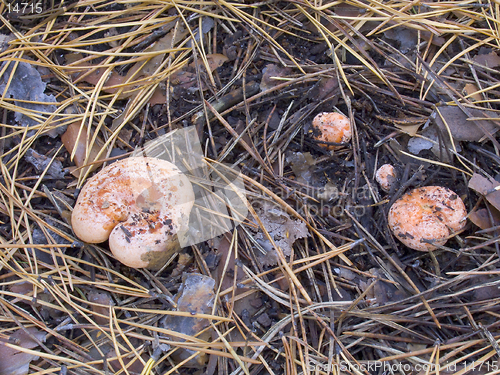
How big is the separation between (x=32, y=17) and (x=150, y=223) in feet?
5.95

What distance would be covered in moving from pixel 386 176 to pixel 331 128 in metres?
0.50

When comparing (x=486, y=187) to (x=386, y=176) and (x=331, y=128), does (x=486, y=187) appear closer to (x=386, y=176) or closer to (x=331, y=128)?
(x=386, y=176)

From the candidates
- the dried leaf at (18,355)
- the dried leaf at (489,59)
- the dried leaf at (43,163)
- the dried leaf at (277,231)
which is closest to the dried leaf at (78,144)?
the dried leaf at (43,163)

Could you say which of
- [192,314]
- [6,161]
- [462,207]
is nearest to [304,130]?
[462,207]

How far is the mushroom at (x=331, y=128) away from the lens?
91.0 inches

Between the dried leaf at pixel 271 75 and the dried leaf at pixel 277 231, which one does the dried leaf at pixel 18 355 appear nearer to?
the dried leaf at pixel 277 231

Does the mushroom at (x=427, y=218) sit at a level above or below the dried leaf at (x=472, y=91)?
below

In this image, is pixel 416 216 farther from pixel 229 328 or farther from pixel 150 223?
pixel 150 223

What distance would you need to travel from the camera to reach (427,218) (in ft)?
6.77

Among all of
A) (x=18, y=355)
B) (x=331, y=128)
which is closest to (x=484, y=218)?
(x=331, y=128)

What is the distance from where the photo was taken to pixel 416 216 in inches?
81.5

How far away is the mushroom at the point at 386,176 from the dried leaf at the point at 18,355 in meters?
2.33

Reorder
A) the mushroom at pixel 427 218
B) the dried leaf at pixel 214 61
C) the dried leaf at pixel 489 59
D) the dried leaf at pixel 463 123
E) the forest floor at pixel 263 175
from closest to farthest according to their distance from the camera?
the forest floor at pixel 263 175 < the mushroom at pixel 427 218 < the dried leaf at pixel 463 123 < the dried leaf at pixel 489 59 < the dried leaf at pixel 214 61

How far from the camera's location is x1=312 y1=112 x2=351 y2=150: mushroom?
2312mm
